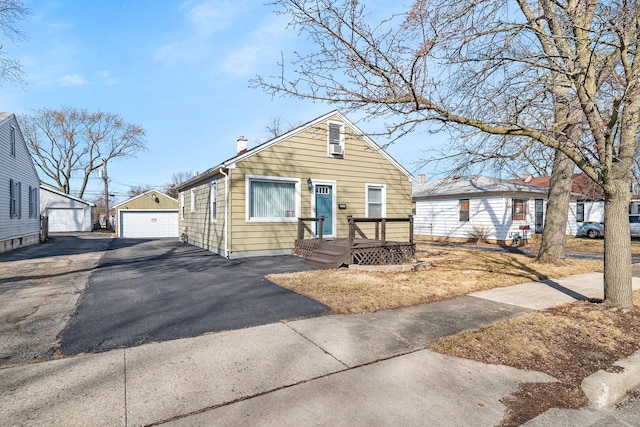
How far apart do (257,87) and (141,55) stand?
952 centimetres

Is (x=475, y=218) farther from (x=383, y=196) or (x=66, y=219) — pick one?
(x=66, y=219)

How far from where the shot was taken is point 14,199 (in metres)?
14.2

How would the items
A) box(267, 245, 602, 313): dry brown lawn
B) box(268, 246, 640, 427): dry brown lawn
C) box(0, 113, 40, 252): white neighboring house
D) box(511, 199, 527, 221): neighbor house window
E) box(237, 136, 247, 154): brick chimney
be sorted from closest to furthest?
box(268, 246, 640, 427): dry brown lawn, box(267, 245, 602, 313): dry brown lawn, box(0, 113, 40, 252): white neighboring house, box(237, 136, 247, 154): brick chimney, box(511, 199, 527, 221): neighbor house window

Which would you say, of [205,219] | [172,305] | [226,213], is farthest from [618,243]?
[205,219]

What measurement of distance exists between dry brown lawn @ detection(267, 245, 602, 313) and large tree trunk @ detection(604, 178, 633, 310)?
2120 millimetres

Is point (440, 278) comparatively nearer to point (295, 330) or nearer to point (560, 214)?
point (295, 330)

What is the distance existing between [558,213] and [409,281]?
630cm

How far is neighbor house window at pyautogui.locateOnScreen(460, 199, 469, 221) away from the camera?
63.2 ft

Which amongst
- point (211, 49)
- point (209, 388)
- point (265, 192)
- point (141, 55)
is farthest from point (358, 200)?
point (209, 388)

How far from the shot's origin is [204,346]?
367 centimetres

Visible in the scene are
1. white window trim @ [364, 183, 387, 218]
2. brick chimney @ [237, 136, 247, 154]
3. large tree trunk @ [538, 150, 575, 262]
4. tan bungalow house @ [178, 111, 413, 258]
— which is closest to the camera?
large tree trunk @ [538, 150, 575, 262]

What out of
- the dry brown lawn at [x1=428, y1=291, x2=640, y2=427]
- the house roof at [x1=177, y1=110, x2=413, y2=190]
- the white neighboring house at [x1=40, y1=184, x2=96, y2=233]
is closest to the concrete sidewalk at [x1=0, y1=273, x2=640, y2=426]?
the dry brown lawn at [x1=428, y1=291, x2=640, y2=427]

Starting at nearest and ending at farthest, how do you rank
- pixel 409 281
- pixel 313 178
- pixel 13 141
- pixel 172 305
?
pixel 172 305 → pixel 409 281 → pixel 313 178 → pixel 13 141

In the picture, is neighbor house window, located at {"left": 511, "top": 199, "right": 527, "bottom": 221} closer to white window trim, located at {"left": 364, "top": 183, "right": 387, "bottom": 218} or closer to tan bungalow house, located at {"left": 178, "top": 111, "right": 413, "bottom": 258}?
tan bungalow house, located at {"left": 178, "top": 111, "right": 413, "bottom": 258}
